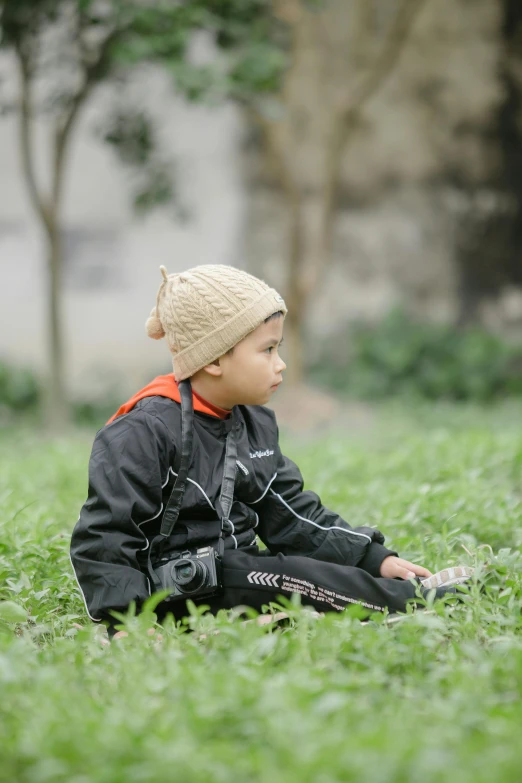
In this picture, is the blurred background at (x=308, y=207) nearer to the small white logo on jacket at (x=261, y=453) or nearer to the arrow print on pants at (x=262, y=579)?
the small white logo on jacket at (x=261, y=453)

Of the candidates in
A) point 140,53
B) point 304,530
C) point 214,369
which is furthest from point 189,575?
point 140,53

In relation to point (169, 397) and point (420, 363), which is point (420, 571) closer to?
point (169, 397)

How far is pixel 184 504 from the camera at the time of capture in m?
2.48

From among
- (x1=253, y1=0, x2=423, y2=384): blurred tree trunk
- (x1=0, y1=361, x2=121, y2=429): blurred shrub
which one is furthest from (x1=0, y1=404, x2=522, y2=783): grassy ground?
(x1=0, y1=361, x2=121, y2=429): blurred shrub

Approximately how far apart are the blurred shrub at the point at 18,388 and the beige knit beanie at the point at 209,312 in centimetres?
733

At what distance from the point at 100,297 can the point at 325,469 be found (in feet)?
18.5

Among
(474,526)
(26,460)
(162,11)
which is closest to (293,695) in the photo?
(474,526)

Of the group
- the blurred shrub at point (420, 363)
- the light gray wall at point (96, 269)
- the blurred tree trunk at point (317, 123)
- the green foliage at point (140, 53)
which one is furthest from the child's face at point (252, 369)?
the blurred shrub at point (420, 363)

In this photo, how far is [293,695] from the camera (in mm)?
1665

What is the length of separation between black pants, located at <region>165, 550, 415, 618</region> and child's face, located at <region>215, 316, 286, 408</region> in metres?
0.44

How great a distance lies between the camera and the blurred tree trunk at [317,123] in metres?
8.94

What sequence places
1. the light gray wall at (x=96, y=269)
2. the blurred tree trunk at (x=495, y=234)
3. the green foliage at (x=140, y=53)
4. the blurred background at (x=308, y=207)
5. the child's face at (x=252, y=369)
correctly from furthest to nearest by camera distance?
the blurred tree trunk at (x=495, y=234) → the light gray wall at (x=96, y=269) → the blurred background at (x=308, y=207) → the green foliage at (x=140, y=53) → the child's face at (x=252, y=369)

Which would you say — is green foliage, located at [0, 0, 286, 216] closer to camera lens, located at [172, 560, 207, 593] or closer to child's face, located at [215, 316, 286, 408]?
child's face, located at [215, 316, 286, 408]

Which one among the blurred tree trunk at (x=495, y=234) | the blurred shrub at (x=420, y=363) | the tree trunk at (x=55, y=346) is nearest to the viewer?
the tree trunk at (x=55, y=346)
